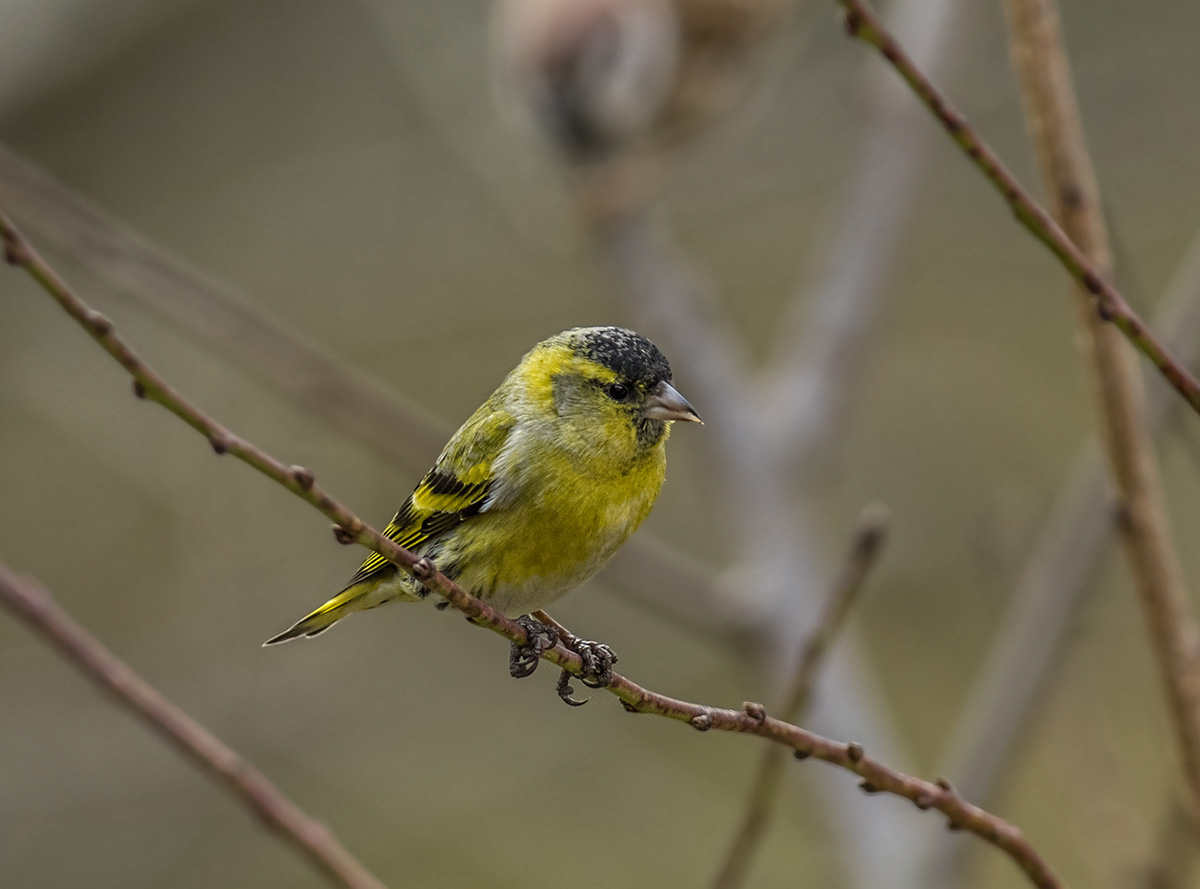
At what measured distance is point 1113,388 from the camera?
2.13m

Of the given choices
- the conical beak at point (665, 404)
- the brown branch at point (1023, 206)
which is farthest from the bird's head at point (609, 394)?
the brown branch at point (1023, 206)

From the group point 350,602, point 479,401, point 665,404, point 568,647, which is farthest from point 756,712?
point 479,401

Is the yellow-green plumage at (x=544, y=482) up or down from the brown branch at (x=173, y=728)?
up

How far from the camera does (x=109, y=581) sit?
316 inches

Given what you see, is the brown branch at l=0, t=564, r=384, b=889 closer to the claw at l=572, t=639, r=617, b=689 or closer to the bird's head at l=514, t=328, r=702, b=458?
the claw at l=572, t=639, r=617, b=689

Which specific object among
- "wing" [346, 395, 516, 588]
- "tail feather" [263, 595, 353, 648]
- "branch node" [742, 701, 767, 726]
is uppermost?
"wing" [346, 395, 516, 588]

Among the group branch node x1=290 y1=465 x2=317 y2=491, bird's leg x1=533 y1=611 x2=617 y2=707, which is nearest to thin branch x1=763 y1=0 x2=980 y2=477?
bird's leg x1=533 y1=611 x2=617 y2=707

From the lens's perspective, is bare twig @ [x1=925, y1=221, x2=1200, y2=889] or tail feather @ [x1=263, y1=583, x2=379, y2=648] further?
bare twig @ [x1=925, y1=221, x2=1200, y2=889]

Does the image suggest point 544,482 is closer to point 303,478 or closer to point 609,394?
point 609,394

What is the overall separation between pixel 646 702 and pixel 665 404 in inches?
37.6

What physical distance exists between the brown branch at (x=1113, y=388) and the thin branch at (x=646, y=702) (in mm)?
491

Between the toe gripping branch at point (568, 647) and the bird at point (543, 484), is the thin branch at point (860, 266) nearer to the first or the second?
the bird at point (543, 484)

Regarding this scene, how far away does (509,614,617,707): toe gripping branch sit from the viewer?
1.94m

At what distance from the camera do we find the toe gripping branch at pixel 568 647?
76.2 inches
